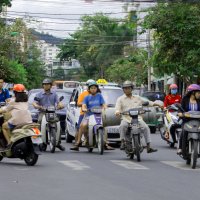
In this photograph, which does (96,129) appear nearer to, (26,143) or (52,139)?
(52,139)

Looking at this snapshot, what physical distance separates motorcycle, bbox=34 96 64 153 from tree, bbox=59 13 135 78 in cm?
6272

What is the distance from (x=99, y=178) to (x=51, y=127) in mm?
5715

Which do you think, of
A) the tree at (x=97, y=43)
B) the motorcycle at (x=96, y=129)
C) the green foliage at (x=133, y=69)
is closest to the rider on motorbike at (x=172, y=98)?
the motorcycle at (x=96, y=129)

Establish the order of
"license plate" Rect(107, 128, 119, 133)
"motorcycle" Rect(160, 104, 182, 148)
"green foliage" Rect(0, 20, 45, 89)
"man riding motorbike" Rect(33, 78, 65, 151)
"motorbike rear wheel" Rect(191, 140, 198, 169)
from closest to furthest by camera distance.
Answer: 1. "motorbike rear wheel" Rect(191, 140, 198, 169)
2. "man riding motorbike" Rect(33, 78, 65, 151)
3. "motorcycle" Rect(160, 104, 182, 148)
4. "license plate" Rect(107, 128, 119, 133)
5. "green foliage" Rect(0, 20, 45, 89)

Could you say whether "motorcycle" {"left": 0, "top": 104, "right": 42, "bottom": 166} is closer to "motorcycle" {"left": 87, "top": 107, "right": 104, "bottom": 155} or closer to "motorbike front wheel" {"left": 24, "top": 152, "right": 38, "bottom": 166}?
"motorbike front wheel" {"left": 24, "top": 152, "right": 38, "bottom": 166}

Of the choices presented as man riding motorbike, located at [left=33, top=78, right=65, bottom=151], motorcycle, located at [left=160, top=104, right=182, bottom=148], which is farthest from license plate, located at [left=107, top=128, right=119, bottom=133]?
man riding motorbike, located at [left=33, top=78, right=65, bottom=151]

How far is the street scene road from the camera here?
11008 mm

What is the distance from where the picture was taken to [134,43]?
88.2m

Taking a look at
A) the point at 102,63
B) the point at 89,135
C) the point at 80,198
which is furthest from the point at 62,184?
the point at 102,63

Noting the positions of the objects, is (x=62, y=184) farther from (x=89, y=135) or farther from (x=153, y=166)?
(x=89, y=135)

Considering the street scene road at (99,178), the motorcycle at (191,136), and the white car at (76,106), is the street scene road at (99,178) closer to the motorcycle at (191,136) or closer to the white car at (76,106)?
the motorcycle at (191,136)

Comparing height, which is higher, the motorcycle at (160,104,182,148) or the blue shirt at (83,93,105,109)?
the blue shirt at (83,93,105,109)

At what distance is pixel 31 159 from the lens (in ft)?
49.6

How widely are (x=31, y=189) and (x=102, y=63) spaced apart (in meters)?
85.8
